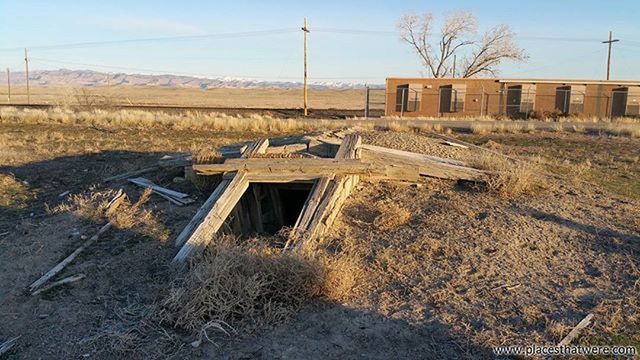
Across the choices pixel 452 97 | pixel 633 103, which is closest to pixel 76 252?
pixel 452 97

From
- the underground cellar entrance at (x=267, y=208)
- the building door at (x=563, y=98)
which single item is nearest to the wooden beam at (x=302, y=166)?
the underground cellar entrance at (x=267, y=208)

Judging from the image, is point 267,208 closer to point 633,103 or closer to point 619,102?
point 633,103

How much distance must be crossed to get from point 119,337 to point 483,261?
3645mm

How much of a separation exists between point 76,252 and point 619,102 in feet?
135

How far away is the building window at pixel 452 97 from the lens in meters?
38.8

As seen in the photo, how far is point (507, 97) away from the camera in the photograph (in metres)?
39.2

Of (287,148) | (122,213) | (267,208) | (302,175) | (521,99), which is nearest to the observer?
(122,213)

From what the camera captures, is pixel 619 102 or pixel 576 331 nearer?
pixel 576 331

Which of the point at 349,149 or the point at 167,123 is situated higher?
the point at 349,149

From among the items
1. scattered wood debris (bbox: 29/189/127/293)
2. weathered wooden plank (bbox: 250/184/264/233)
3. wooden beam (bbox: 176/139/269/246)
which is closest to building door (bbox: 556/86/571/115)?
weathered wooden plank (bbox: 250/184/264/233)

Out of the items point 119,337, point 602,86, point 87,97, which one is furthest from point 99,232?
point 602,86

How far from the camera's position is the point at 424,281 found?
18.4 ft

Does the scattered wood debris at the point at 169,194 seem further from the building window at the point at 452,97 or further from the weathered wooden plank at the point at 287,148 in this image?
the building window at the point at 452,97

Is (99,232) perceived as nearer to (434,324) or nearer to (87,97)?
(434,324)
